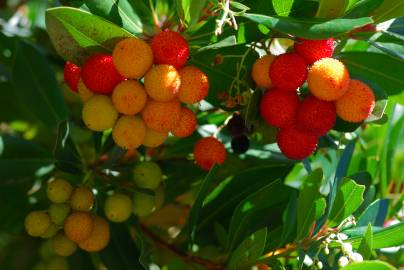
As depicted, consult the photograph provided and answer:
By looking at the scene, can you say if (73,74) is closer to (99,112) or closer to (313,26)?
(99,112)

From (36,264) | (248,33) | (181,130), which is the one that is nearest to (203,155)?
(181,130)

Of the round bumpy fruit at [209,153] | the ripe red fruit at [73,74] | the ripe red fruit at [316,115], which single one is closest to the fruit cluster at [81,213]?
the round bumpy fruit at [209,153]

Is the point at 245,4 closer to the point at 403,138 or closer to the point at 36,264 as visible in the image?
the point at 403,138

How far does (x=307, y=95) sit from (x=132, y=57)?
0.41m

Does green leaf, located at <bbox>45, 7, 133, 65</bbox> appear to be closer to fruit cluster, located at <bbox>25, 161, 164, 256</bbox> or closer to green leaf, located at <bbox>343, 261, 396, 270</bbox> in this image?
fruit cluster, located at <bbox>25, 161, 164, 256</bbox>

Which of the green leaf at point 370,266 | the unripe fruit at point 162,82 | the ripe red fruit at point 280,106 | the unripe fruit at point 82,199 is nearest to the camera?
the green leaf at point 370,266

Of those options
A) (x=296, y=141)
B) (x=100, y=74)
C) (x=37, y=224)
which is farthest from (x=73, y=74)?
(x=296, y=141)

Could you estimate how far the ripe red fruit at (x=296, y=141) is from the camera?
135 centimetres

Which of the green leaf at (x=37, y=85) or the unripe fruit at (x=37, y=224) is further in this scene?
the green leaf at (x=37, y=85)

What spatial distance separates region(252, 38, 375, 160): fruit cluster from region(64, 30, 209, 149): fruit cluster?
0.52 feet

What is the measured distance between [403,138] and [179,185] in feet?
2.53

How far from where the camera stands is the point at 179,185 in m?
1.84

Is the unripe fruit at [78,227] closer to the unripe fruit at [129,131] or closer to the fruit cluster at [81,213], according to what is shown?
the fruit cluster at [81,213]

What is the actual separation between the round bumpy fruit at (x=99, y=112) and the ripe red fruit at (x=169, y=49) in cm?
14
